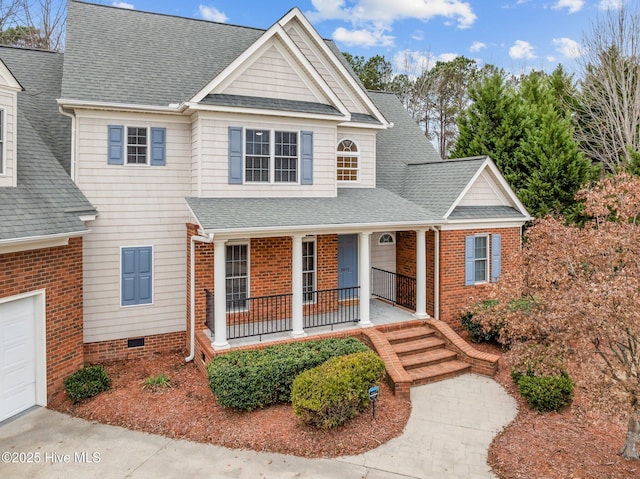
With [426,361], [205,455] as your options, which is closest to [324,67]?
[426,361]

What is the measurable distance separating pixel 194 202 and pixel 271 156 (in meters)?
2.50

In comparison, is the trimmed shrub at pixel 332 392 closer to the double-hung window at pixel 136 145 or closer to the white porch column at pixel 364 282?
the white porch column at pixel 364 282

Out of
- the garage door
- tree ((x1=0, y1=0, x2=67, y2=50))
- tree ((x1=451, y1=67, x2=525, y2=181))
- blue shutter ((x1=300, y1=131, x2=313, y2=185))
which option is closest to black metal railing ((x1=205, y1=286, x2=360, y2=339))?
blue shutter ((x1=300, y1=131, x2=313, y2=185))

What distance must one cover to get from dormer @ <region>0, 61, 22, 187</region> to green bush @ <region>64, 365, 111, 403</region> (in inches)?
166

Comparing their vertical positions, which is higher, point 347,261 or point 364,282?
point 347,261

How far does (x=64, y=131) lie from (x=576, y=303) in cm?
1292

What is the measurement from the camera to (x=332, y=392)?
7789mm

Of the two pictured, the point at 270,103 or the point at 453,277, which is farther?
the point at 453,277

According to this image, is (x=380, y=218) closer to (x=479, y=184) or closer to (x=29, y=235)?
(x=479, y=184)

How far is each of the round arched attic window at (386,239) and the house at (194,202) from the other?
1115mm

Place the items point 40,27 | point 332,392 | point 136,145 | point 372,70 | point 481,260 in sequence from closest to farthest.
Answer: point 332,392 < point 136,145 < point 481,260 < point 40,27 < point 372,70

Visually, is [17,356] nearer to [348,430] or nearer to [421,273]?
[348,430]

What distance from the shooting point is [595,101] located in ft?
73.2

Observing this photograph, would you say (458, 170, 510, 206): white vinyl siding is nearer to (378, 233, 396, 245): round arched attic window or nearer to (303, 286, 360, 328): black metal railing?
(378, 233, 396, 245): round arched attic window
